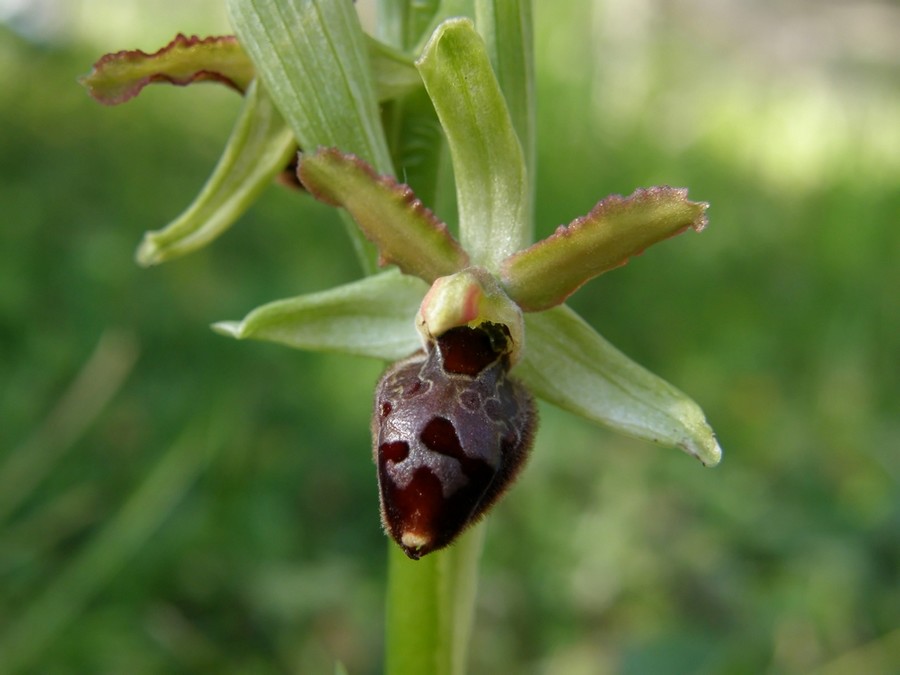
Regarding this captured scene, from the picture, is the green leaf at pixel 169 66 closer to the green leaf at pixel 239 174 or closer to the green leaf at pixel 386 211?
the green leaf at pixel 239 174

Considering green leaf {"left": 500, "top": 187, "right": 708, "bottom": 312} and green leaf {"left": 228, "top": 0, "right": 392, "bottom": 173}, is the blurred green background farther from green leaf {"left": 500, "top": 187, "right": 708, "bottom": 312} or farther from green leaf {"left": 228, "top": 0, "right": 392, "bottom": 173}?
green leaf {"left": 228, "top": 0, "right": 392, "bottom": 173}

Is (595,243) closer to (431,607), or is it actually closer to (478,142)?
(478,142)

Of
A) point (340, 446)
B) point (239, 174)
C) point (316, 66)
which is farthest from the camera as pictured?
point (340, 446)

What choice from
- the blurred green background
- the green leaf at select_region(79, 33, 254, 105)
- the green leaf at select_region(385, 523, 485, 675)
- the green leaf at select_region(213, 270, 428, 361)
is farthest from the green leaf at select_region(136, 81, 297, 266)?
the blurred green background

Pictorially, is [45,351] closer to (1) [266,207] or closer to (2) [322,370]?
A: (2) [322,370]

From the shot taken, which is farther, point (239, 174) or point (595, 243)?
point (239, 174)

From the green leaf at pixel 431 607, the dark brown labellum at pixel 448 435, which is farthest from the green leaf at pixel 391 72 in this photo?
the green leaf at pixel 431 607

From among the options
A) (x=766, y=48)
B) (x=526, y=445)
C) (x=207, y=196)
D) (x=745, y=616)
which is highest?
(x=207, y=196)

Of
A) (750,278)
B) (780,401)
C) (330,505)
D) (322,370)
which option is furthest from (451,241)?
(750,278)

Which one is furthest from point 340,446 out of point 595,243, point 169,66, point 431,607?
point 595,243
